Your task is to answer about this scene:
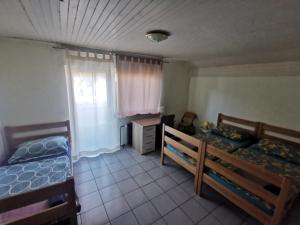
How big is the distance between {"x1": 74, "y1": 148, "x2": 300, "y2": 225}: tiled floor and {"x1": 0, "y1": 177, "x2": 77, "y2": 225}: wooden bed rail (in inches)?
25.7

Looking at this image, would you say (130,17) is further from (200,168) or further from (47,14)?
(200,168)

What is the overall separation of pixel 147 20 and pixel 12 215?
2103 mm

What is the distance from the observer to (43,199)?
3.74ft

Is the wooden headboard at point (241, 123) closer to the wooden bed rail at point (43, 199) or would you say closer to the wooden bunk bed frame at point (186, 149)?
the wooden bunk bed frame at point (186, 149)

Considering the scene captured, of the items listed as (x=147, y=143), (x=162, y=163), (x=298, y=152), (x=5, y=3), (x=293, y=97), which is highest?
(x=5, y=3)

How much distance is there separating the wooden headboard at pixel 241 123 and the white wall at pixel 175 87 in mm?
1157

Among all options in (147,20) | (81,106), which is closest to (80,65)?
(81,106)

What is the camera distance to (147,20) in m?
1.31

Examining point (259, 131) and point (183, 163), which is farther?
point (259, 131)

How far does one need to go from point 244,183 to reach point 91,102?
2774mm

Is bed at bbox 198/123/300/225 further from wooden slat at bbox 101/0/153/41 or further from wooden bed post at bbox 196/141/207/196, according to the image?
wooden slat at bbox 101/0/153/41

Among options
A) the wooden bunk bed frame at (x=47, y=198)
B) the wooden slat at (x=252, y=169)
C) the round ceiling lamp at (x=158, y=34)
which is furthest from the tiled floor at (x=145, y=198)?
the round ceiling lamp at (x=158, y=34)

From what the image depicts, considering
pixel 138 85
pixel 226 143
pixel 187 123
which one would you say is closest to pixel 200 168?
pixel 226 143

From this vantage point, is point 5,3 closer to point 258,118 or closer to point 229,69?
point 229,69
